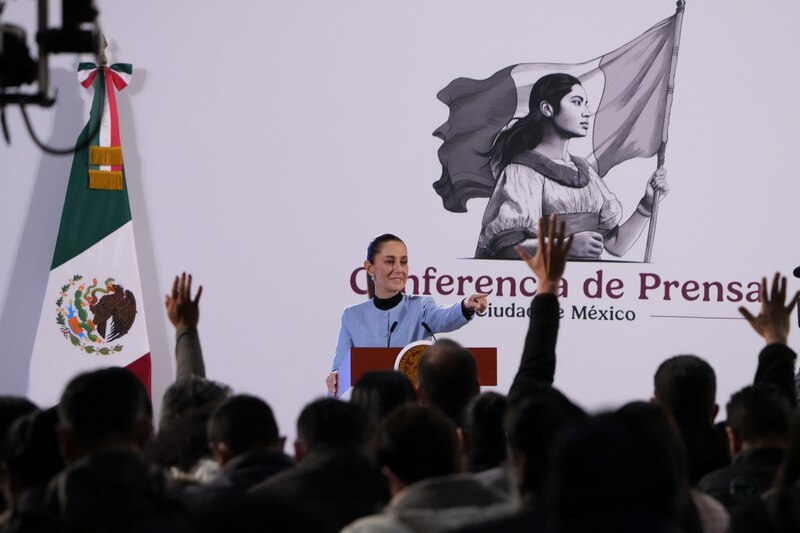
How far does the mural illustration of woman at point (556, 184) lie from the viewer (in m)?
6.45

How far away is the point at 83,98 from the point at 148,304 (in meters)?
1.17

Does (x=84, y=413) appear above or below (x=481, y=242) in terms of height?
below

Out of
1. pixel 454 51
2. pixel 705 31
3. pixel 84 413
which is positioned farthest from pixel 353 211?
pixel 84 413

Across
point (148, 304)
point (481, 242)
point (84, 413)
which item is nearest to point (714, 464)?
point (84, 413)

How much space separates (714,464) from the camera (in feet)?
9.48

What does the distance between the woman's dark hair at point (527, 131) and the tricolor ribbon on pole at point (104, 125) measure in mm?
2124

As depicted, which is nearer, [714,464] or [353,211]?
[714,464]

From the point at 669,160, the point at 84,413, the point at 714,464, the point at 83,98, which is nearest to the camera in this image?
the point at 84,413

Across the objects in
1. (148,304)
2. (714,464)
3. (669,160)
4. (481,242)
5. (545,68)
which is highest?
(545,68)

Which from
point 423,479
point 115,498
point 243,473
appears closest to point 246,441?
point 243,473

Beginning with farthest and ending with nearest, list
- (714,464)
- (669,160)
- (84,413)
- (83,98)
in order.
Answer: (669,160) → (83,98) → (714,464) → (84,413)

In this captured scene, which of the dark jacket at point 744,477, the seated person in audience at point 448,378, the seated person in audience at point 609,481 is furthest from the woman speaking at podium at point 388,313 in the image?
the seated person in audience at point 609,481

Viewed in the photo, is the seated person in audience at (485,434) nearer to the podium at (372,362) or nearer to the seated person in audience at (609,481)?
the seated person in audience at (609,481)

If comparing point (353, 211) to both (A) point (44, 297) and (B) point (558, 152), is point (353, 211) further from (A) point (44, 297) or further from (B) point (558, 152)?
(A) point (44, 297)
